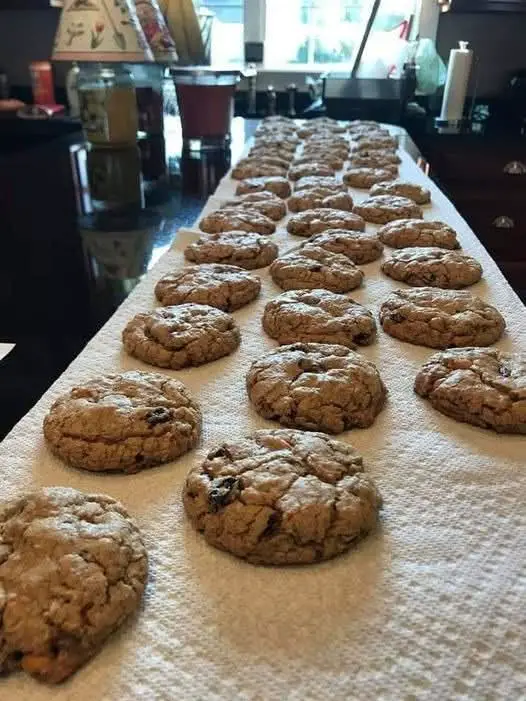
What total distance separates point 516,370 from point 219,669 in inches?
23.2

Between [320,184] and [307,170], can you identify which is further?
[307,170]

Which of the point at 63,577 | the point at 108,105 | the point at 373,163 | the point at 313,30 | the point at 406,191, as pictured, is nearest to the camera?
the point at 63,577

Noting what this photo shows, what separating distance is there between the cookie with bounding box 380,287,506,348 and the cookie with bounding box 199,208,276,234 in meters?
0.47

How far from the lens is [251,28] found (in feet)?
10.8

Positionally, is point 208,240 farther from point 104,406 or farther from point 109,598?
point 109,598

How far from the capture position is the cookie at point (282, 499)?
635mm

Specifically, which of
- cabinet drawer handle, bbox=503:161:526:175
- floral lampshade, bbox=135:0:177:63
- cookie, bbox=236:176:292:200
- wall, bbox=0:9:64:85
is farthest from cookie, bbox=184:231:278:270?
wall, bbox=0:9:64:85

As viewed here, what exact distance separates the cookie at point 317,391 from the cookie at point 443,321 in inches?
6.7

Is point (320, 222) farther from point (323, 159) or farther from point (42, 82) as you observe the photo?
point (42, 82)

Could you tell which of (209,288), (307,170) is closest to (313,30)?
(307,170)

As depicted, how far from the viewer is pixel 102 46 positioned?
1720 millimetres

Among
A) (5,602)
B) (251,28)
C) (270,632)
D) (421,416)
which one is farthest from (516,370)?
(251,28)

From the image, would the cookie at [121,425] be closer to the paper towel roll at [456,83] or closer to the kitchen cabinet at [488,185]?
the kitchen cabinet at [488,185]

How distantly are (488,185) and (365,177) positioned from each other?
0.87 meters
